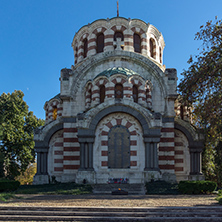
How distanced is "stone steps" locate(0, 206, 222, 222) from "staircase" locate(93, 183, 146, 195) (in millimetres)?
8368

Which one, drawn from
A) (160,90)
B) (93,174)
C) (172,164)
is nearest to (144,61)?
(160,90)

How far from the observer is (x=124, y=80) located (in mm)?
27016

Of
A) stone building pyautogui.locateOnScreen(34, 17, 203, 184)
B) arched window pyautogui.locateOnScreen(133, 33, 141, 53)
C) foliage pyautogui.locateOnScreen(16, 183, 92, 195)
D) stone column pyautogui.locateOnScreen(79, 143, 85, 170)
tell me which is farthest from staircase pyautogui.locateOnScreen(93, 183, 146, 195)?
arched window pyautogui.locateOnScreen(133, 33, 141, 53)

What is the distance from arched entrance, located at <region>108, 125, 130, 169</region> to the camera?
25828mm

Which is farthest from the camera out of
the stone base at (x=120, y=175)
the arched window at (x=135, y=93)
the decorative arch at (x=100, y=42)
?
the decorative arch at (x=100, y=42)

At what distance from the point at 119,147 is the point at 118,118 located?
2348 millimetres

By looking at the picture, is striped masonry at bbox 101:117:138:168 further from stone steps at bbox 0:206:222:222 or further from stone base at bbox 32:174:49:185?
stone steps at bbox 0:206:222:222

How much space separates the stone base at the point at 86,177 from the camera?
2486cm

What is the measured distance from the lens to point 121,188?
922 inches

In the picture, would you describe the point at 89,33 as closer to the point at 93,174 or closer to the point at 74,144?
the point at 74,144

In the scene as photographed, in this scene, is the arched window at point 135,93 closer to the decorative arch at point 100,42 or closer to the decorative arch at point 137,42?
the decorative arch at point 137,42

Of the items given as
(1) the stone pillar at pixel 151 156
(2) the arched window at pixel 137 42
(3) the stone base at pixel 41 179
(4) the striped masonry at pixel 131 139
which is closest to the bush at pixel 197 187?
(1) the stone pillar at pixel 151 156

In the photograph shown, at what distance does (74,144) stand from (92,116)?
3.83m

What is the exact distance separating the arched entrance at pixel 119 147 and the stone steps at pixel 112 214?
1162 cm
